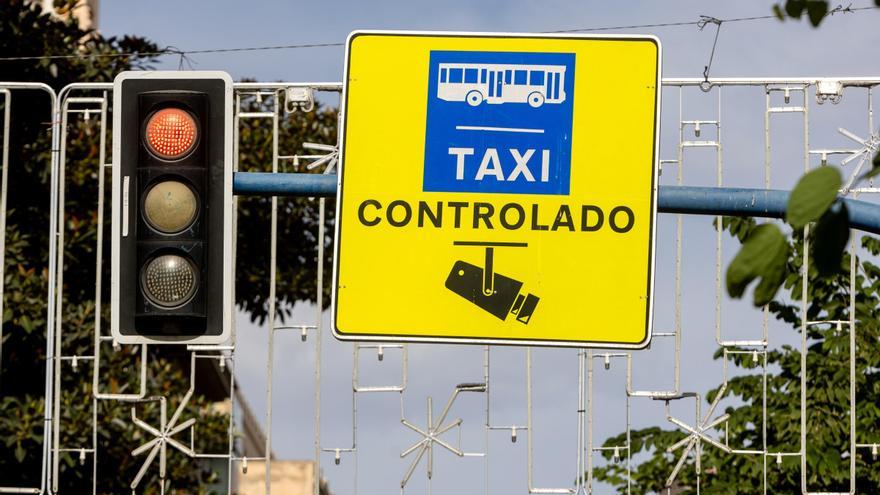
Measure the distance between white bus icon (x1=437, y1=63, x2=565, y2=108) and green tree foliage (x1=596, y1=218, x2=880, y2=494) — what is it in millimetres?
7336

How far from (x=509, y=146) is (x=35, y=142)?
443 inches

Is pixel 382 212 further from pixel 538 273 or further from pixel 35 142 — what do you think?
pixel 35 142

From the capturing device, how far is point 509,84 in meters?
7.98

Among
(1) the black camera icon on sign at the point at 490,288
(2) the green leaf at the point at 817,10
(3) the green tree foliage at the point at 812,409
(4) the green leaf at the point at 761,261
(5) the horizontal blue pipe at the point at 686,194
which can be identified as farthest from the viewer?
(3) the green tree foliage at the point at 812,409

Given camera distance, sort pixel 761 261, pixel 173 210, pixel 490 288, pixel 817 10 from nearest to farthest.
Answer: pixel 761 261
pixel 817 10
pixel 173 210
pixel 490 288

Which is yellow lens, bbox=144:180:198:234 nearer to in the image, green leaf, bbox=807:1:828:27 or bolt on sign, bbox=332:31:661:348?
bolt on sign, bbox=332:31:661:348

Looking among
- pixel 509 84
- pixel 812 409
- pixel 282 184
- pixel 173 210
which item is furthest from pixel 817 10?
pixel 812 409

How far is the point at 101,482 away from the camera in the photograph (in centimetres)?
1747

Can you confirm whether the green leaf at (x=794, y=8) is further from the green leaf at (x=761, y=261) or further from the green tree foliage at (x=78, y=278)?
the green tree foliage at (x=78, y=278)

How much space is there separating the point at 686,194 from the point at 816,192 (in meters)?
3.90

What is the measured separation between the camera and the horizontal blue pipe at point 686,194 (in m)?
7.31

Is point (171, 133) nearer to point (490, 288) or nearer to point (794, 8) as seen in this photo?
point (490, 288)

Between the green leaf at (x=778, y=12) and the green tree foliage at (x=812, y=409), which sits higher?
the green leaf at (x=778, y=12)

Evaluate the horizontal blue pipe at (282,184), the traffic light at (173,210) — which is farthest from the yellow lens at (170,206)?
the horizontal blue pipe at (282,184)
